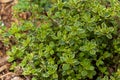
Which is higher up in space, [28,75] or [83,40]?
[83,40]

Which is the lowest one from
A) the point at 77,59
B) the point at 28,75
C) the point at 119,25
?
the point at 28,75

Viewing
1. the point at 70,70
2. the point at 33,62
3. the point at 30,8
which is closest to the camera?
the point at 70,70

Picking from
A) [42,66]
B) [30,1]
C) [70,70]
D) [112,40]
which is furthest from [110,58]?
[30,1]

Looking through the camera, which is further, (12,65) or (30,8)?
(30,8)

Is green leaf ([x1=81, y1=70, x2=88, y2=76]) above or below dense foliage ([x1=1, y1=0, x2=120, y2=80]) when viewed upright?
below

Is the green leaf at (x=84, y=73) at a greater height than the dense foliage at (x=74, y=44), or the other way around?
the dense foliage at (x=74, y=44)

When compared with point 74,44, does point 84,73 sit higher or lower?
lower

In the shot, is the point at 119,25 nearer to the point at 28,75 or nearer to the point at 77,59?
the point at 77,59

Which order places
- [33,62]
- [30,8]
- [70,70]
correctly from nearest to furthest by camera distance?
1. [70,70]
2. [33,62]
3. [30,8]
